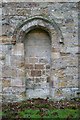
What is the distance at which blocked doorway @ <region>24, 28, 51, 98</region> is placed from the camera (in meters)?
13.8

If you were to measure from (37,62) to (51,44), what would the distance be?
2.68ft

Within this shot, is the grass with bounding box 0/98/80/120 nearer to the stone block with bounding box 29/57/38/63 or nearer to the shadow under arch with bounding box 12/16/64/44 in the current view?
the stone block with bounding box 29/57/38/63

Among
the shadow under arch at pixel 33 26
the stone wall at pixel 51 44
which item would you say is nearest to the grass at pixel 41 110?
the stone wall at pixel 51 44

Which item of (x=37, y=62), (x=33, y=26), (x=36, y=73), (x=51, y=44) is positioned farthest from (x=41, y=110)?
(x=33, y=26)

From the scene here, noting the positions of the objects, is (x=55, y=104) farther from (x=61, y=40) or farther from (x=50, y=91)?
(x=61, y=40)

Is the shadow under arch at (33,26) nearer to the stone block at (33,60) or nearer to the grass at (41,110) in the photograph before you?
the stone block at (33,60)

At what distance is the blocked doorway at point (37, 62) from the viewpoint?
45.2 ft

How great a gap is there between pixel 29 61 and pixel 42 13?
5.78 feet

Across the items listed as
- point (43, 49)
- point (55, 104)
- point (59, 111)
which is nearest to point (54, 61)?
point (43, 49)

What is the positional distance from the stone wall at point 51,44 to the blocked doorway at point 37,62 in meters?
0.20

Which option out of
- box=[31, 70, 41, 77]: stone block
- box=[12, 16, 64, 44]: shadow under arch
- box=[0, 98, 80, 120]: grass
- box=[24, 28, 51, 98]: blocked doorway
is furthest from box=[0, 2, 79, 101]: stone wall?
box=[0, 98, 80, 120]: grass

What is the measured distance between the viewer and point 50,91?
542 inches

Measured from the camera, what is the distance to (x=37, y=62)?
45.3 feet

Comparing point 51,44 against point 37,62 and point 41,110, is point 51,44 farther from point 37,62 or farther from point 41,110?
point 41,110
